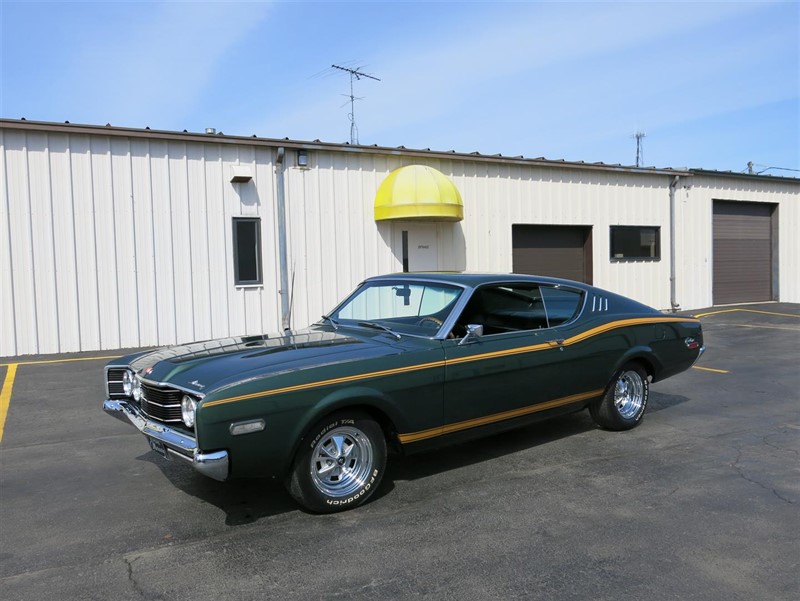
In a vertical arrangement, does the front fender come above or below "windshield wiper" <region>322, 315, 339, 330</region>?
below

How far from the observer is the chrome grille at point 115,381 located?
4.75 m

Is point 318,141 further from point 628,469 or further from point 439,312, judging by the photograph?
point 628,469

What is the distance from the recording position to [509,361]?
4895 mm

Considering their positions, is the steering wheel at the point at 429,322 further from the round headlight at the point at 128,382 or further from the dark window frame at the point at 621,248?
the dark window frame at the point at 621,248

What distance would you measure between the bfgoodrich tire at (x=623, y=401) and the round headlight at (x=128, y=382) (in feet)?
12.9

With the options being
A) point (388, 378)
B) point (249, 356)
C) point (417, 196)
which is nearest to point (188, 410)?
point (249, 356)

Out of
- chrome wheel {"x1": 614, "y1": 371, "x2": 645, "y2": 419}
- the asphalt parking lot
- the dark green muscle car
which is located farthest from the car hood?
chrome wheel {"x1": 614, "y1": 371, "x2": 645, "y2": 419}

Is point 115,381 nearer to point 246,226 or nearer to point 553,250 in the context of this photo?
point 246,226

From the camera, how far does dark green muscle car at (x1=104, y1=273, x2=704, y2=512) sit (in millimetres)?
3723

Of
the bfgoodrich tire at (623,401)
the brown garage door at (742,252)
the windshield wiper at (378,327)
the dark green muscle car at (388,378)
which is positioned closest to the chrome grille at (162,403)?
the dark green muscle car at (388,378)

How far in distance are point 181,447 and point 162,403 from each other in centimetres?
45

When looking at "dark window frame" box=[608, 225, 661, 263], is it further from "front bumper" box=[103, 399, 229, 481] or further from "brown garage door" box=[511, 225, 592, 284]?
"front bumper" box=[103, 399, 229, 481]

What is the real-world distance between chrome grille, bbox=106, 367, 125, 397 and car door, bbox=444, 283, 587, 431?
243cm

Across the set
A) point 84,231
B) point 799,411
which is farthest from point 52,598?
point 84,231
